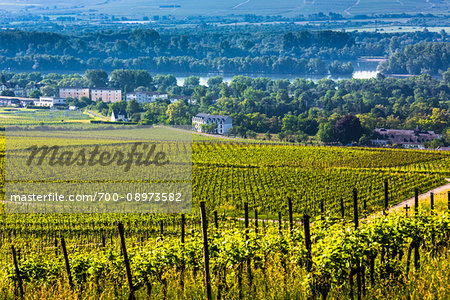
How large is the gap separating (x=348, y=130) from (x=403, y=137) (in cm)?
724

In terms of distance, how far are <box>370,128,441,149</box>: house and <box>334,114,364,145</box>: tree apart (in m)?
2.34

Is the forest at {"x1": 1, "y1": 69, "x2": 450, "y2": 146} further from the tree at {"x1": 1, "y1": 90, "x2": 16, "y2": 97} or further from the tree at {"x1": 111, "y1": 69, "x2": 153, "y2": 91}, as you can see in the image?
the tree at {"x1": 1, "y1": 90, "x2": 16, "y2": 97}

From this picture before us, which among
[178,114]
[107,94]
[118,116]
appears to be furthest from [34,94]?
[178,114]

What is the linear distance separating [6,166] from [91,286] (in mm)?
32949

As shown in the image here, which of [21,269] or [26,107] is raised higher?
[21,269]

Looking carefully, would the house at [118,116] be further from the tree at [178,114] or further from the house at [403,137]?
the house at [403,137]

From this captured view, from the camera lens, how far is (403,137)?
67.7 m

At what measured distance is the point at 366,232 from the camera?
898 cm

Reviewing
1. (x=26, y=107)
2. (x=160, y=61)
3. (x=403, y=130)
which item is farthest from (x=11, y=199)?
(x=160, y=61)

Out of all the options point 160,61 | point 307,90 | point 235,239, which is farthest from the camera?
point 160,61

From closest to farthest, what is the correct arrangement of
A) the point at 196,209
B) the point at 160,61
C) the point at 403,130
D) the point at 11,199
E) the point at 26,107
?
1. the point at 196,209
2. the point at 11,199
3. the point at 403,130
4. the point at 26,107
5. the point at 160,61

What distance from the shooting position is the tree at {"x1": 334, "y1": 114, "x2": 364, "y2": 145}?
63.5 m

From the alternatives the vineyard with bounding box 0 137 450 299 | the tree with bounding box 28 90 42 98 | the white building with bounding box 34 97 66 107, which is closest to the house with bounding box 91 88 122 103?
the tree with bounding box 28 90 42 98

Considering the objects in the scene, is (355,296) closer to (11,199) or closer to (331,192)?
(331,192)
